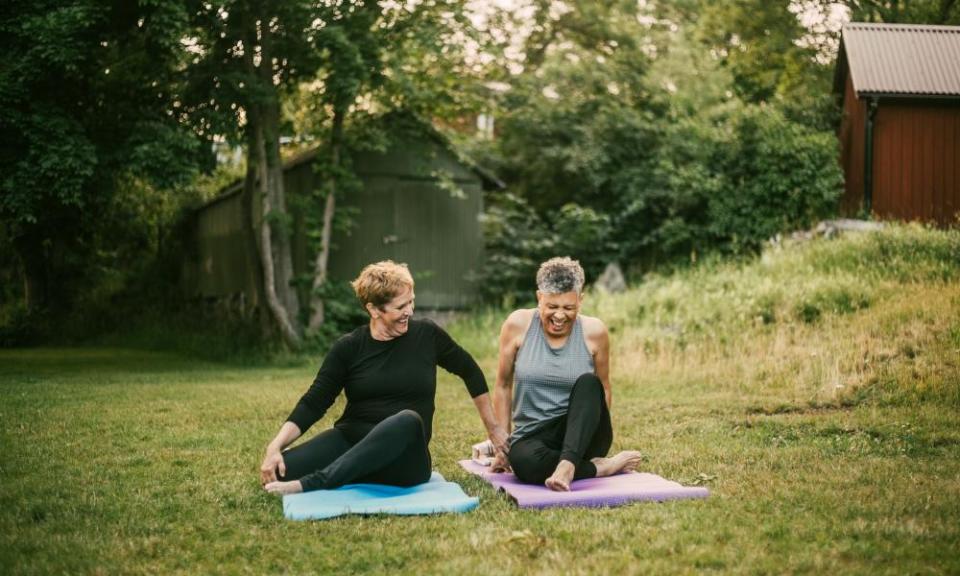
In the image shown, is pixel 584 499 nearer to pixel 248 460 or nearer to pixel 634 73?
pixel 248 460

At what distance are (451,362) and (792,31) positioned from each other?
2741cm

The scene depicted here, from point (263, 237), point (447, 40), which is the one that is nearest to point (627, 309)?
point (447, 40)

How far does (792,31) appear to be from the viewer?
30.4 m

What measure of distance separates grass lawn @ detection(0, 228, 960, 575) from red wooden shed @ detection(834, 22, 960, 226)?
171 inches

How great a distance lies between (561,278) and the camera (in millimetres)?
6000

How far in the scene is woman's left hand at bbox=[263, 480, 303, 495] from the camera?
5.68 m

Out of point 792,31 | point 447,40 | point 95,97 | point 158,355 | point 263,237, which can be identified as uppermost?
point 792,31

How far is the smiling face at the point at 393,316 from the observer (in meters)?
5.80

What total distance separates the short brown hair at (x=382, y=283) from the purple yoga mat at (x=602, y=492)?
4.46 feet

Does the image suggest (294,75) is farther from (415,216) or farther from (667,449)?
(667,449)

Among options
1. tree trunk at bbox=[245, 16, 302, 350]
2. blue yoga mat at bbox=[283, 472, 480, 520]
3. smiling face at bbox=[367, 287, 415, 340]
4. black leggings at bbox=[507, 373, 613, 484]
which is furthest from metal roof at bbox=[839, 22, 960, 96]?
blue yoga mat at bbox=[283, 472, 480, 520]

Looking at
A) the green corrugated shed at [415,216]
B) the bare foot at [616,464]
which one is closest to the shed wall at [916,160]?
the green corrugated shed at [415,216]

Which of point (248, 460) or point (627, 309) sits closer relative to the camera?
point (248, 460)

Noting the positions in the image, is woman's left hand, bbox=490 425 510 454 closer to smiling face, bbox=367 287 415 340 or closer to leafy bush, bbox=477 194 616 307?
smiling face, bbox=367 287 415 340
